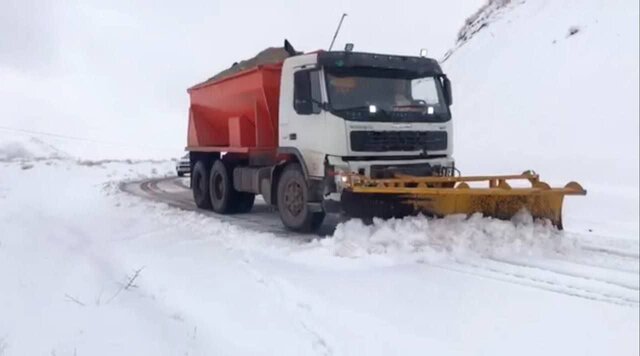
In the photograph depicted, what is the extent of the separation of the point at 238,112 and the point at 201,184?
257 centimetres

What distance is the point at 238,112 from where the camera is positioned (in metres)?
10.5

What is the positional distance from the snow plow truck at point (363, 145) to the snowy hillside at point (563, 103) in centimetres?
219

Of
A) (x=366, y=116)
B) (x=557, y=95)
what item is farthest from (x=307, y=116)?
(x=557, y=95)

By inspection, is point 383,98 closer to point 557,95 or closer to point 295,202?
point 295,202

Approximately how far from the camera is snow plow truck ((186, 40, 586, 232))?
7.55 metres

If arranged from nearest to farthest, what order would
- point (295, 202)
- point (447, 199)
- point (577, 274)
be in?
point (577, 274) < point (447, 199) < point (295, 202)

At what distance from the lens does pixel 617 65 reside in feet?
44.2

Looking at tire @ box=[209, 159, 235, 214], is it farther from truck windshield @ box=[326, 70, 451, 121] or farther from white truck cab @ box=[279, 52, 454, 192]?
truck windshield @ box=[326, 70, 451, 121]

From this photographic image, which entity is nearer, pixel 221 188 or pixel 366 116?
pixel 366 116

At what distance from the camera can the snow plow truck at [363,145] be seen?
755 centimetres

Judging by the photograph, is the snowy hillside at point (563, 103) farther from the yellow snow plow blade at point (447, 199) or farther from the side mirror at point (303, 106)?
the side mirror at point (303, 106)

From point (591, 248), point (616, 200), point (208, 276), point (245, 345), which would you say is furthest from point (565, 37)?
point (245, 345)

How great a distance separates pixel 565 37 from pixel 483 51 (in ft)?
15.0

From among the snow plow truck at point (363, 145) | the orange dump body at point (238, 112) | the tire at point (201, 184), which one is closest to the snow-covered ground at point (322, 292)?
the snow plow truck at point (363, 145)
